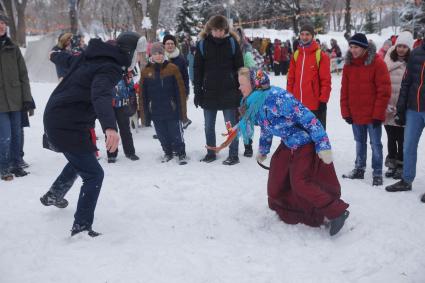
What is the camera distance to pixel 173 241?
14.2 ft

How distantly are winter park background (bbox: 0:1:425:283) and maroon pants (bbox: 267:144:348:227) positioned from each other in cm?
14

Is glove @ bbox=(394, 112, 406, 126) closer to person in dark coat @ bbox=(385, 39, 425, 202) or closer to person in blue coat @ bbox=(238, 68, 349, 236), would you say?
person in dark coat @ bbox=(385, 39, 425, 202)

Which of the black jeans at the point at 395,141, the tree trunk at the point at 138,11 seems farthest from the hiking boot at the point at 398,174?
the tree trunk at the point at 138,11

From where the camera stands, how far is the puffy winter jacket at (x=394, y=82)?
6055 mm

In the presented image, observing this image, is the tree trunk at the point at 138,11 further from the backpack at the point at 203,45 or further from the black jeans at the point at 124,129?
the backpack at the point at 203,45

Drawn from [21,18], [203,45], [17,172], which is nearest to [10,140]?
[17,172]

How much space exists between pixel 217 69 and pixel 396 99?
2.59 metres

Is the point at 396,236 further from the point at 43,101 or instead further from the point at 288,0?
the point at 288,0

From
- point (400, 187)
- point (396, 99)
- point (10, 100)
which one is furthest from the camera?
point (10, 100)

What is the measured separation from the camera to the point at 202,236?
4449 mm

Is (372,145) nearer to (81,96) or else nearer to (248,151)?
(248,151)

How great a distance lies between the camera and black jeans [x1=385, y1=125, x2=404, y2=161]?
248 inches

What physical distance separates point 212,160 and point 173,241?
303 cm

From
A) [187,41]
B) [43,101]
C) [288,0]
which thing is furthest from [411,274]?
[288,0]
